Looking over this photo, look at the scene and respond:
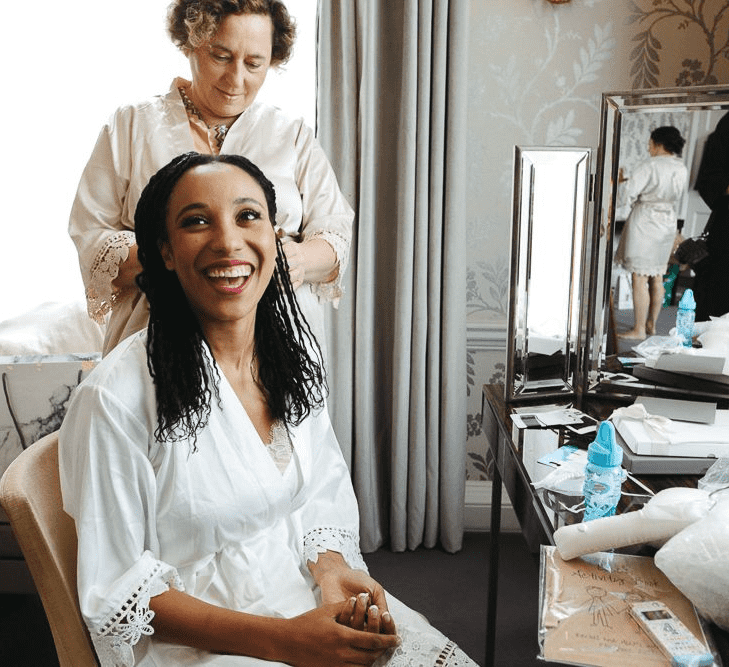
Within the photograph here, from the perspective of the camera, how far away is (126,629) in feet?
3.32

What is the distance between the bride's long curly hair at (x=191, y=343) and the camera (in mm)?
1115

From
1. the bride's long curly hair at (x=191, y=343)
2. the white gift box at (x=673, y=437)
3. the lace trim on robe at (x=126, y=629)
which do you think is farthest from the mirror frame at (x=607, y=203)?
the lace trim on robe at (x=126, y=629)

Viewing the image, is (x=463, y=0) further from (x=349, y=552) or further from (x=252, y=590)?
(x=252, y=590)

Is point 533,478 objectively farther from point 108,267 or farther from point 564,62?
point 564,62

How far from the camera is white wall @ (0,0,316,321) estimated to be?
8.29 feet

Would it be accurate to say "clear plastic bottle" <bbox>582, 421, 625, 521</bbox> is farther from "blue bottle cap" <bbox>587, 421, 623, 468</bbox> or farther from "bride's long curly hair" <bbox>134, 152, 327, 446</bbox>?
"bride's long curly hair" <bbox>134, 152, 327, 446</bbox>

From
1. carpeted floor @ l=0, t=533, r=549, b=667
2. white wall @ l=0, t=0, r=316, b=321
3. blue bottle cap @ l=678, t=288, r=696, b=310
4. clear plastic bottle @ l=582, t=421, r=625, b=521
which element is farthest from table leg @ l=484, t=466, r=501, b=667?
white wall @ l=0, t=0, r=316, b=321

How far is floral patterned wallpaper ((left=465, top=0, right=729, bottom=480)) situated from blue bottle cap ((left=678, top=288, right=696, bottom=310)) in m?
0.95

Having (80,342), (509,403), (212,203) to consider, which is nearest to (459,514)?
(509,403)

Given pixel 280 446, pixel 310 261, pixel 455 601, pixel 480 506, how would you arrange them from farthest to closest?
pixel 480 506 < pixel 455 601 < pixel 310 261 < pixel 280 446

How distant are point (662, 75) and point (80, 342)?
2011 mm

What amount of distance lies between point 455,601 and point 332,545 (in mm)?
1192

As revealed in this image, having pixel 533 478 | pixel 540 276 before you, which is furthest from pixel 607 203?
pixel 533 478

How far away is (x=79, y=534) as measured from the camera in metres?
1.01
